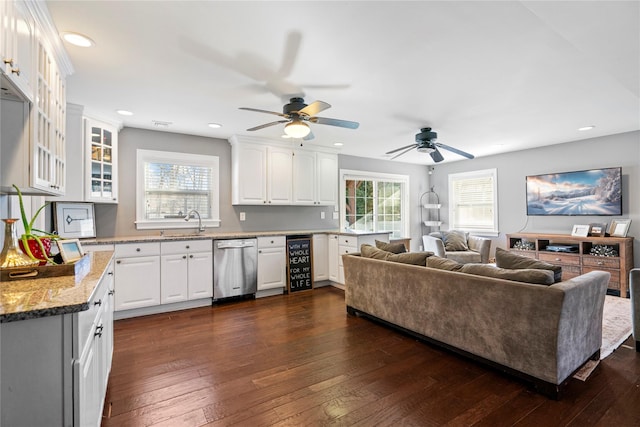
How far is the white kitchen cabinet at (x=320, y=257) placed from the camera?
5125 millimetres

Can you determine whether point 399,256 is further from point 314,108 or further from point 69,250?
point 69,250

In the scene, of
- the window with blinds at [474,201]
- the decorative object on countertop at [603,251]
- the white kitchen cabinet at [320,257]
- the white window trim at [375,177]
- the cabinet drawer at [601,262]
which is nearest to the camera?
the cabinet drawer at [601,262]

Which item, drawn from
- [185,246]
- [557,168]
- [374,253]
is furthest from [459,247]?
[185,246]

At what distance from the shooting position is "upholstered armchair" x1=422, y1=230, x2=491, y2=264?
5418 millimetres

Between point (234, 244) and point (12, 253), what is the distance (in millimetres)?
2791

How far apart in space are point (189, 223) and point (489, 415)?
419 centimetres

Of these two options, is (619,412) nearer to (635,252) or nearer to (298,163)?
(635,252)

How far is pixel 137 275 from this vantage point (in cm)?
370

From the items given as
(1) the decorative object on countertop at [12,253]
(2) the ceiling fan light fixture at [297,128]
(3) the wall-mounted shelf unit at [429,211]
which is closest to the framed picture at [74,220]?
(1) the decorative object on countertop at [12,253]

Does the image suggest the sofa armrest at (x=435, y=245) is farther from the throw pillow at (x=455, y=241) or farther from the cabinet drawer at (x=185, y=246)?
the cabinet drawer at (x=185, y=246)

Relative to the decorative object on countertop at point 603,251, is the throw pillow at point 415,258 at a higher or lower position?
higher

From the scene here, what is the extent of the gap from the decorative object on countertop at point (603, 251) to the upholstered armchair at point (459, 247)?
1.43 m

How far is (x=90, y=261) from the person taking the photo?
2131 mm

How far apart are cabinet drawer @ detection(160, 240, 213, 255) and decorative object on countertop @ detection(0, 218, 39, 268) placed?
88.8 inches
